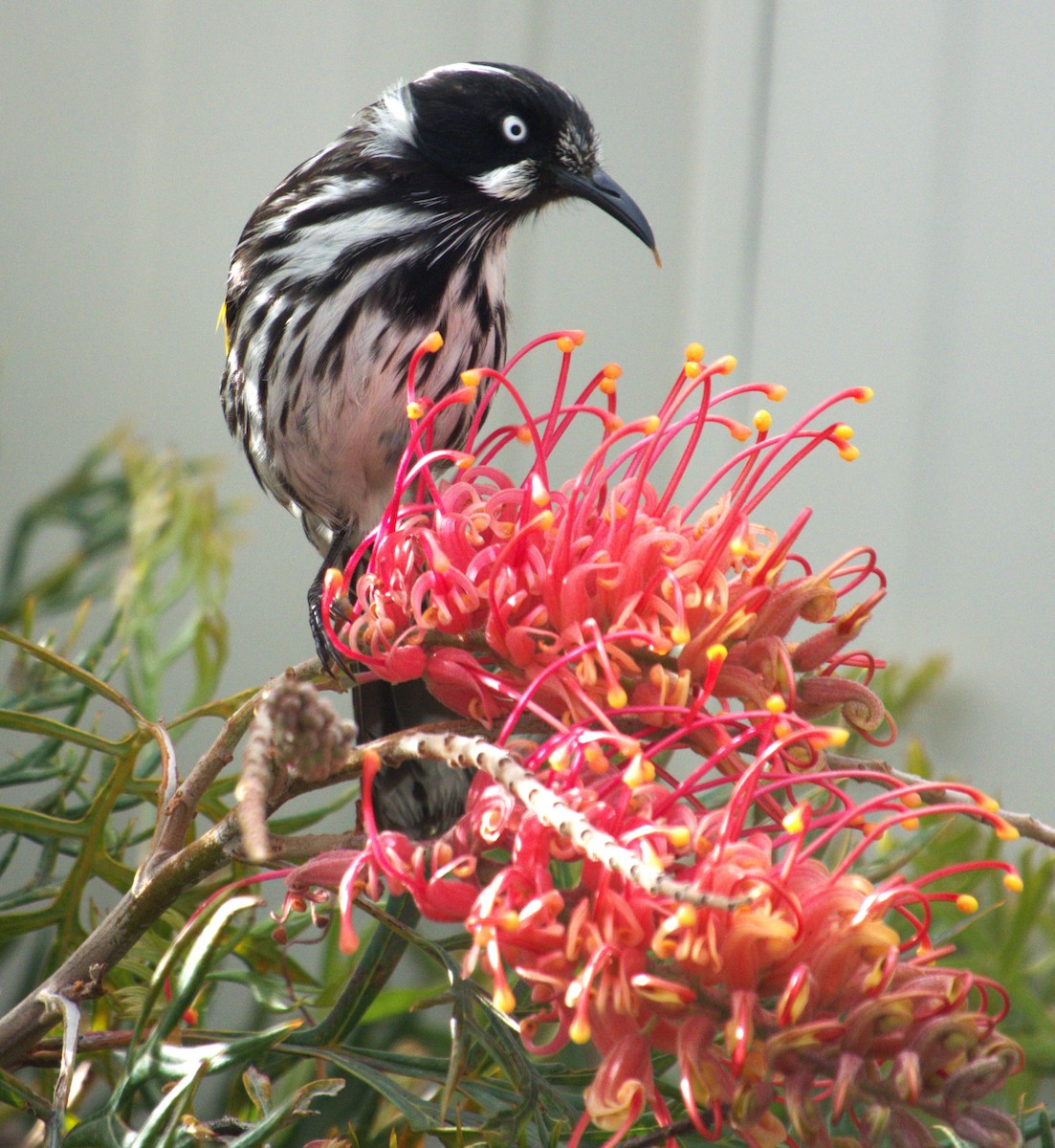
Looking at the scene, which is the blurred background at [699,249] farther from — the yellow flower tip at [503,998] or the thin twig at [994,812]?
the yellow flower tip at [503,998]

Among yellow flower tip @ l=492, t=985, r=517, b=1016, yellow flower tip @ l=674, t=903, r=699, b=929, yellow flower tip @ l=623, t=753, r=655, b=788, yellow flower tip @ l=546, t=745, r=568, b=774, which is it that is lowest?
yellow flower tip @ l=492, t=985, r=517, b=1016

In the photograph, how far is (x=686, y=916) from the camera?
347mm

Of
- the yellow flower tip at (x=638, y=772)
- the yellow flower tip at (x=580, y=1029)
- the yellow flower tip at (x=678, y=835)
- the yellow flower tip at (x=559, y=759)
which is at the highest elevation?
the yellow flower tip at (x=638, y=772)

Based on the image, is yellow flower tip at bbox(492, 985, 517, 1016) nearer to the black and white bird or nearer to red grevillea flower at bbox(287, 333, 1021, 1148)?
red grevillea flower at bbox(287, 333, 1021, 1148)

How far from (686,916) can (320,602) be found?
1.49 ft

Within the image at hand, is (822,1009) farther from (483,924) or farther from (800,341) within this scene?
(800,341)

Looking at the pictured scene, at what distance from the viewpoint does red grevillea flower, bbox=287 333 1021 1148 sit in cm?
35

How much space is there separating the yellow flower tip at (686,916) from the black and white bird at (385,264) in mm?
527

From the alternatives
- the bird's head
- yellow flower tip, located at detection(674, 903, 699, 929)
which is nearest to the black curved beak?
the bird's head

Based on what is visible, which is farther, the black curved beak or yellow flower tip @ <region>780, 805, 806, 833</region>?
the black curved beak

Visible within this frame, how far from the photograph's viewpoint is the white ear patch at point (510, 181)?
0.88 m

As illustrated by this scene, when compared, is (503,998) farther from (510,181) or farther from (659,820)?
(510,181)

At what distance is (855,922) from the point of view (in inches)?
14.2

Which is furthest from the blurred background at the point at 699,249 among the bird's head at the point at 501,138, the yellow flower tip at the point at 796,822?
the yellow flower tip at the point at 796,822
